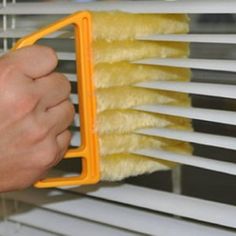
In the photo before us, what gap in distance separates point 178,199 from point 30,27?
36cm

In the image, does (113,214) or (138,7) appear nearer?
(138,7)

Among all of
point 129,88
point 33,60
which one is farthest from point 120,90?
point 33,60

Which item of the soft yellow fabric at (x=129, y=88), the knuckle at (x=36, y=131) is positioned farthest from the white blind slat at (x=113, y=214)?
the knuckle at (x=36, y=131)

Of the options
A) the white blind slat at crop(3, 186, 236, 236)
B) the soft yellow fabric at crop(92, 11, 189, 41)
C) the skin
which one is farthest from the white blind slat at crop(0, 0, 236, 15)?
the white blind slat at crop(3, 186, 236, 236)

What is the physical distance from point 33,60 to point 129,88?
129mm

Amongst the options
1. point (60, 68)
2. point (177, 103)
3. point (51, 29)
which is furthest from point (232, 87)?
point (60, 68)

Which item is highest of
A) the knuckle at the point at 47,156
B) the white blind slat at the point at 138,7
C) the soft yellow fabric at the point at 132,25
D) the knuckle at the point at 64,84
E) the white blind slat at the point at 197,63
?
the white blind slat at the point at 138,7

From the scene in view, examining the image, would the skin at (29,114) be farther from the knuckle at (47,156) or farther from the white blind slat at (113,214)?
the white blind slat at (113,214)

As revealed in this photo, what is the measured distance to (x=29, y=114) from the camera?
0.65 m

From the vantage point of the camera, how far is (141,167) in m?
0.75

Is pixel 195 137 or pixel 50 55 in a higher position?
pixel 50 55

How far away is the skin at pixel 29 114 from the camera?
643mm

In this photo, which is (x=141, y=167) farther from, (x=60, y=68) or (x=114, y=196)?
(x=60, y=68)

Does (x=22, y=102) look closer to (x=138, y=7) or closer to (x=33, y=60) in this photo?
(x=33, y=60)
